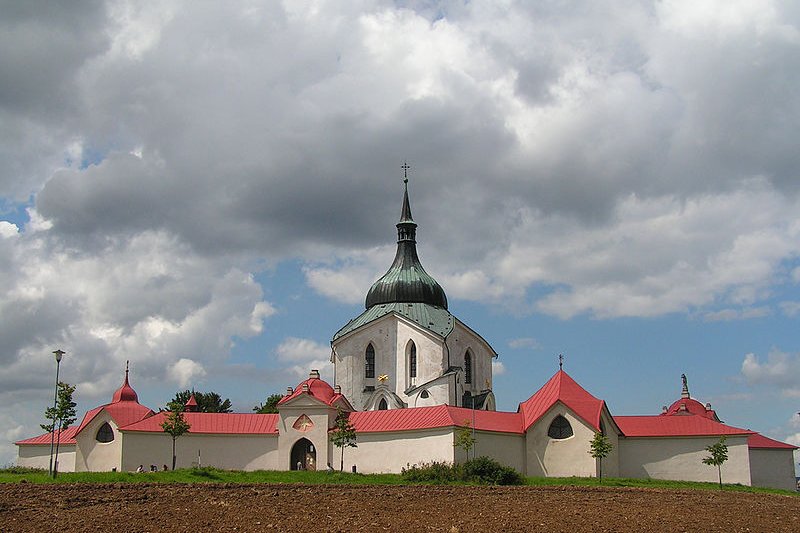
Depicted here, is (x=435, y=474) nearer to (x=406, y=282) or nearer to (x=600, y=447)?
(x=600, y=447)

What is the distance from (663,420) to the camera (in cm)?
5488

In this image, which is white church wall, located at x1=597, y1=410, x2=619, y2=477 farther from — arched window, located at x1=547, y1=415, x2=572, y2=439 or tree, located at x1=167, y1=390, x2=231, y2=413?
tree, located at x1=167, y1=390, x2=231, y2=413

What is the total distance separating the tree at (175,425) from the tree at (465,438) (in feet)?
51.5

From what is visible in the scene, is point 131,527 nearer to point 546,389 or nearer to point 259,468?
point 259,468

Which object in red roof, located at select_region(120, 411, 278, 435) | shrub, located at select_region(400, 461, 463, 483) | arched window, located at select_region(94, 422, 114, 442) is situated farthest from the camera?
arched window, located at select_region(94, 422, 114, 442)

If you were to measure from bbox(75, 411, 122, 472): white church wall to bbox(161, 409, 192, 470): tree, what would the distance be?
422 centimetres

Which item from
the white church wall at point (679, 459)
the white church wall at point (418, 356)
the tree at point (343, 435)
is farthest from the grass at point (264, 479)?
the white church wall at point (418, 356)

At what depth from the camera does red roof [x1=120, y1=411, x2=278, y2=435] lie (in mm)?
52906

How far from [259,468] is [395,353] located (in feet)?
51.8

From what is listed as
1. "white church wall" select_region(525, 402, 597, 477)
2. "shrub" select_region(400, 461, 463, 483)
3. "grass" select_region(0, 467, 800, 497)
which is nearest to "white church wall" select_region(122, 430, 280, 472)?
"grass" select_region(0, 467, 800, 497)

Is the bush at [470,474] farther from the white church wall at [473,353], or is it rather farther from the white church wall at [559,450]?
the white church wall at [473,353]

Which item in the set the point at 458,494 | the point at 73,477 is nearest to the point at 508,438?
the point at 458,494

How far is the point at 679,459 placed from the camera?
5281 centimetres

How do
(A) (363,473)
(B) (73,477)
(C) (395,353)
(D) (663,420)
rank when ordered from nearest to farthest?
1. (B) (73,477)
2. (A) (363,473)
3. (D) (663,420)
4. (C) (395,353)
